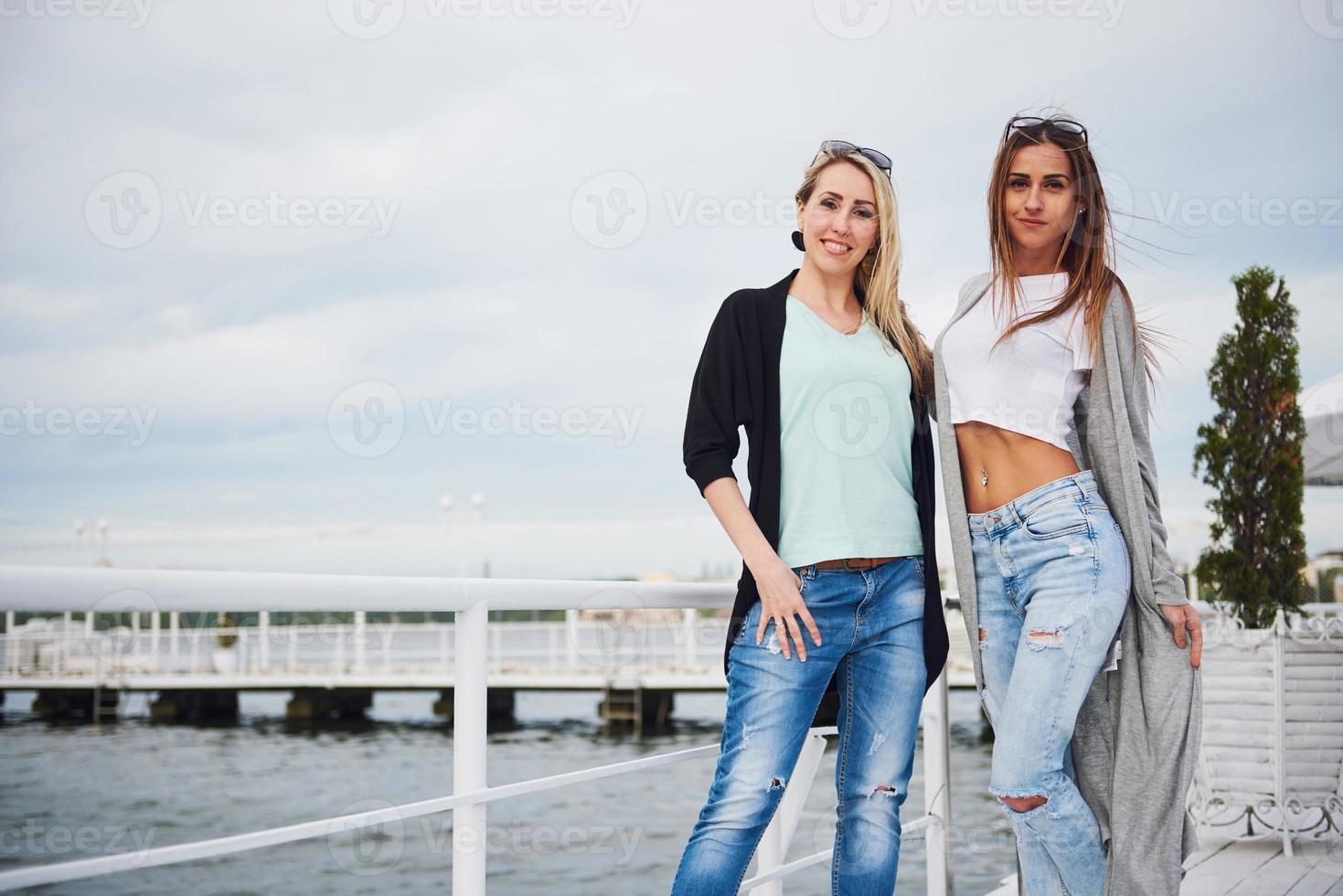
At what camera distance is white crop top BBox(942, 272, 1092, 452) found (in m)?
1.72

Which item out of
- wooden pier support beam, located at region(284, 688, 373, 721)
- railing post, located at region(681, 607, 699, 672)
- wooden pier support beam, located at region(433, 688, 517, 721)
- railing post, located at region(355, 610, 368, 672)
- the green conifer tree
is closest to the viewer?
the green conifer tree

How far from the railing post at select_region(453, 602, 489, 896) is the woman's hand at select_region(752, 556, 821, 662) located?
15.6 inches

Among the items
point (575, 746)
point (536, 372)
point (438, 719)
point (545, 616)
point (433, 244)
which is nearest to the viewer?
point (575, 746)

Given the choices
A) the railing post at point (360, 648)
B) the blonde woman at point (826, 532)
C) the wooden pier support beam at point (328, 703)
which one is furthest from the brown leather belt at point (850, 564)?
the wooden pier support beam at point (328, 703)

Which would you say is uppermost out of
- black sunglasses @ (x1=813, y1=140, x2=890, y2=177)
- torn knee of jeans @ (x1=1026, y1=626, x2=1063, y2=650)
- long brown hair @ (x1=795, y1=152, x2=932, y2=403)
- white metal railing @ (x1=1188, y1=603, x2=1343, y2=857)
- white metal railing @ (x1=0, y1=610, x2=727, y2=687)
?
black sunglasses @ (x1=813, y1=140, x2=890, y2=177)

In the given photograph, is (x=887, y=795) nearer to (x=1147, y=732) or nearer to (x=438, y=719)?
(x=1147, y=732)

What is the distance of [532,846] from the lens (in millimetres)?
18547

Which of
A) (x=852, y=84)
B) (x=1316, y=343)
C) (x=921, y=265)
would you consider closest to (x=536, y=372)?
(x=852, y=84)

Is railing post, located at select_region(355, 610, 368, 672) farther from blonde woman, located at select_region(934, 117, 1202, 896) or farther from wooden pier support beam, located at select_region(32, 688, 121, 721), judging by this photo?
blonde woman, located at select_region(934, 117, 1202, 896)

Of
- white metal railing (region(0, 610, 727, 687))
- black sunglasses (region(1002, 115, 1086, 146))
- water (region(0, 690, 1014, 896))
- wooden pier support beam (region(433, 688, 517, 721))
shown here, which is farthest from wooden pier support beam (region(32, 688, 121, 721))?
black sunglasses (region(1002, 115, 1086, 146))

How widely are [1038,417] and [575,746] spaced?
2131cm

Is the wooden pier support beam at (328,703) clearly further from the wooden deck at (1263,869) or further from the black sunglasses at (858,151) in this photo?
the black sunglasses at (858,151)

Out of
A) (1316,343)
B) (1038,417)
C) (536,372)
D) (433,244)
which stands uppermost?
(433,244)

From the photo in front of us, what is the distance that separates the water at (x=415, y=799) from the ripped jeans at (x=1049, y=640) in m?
10.3
